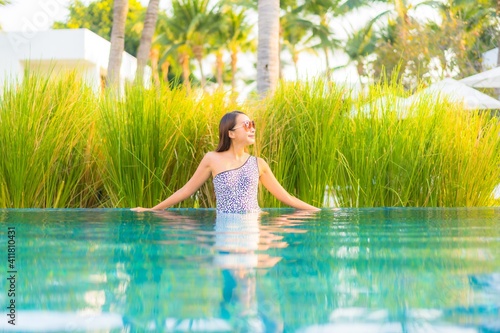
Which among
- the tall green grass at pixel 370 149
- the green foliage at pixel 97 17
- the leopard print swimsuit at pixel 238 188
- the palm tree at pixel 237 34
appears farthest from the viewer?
the green foliage at pixel 97 17

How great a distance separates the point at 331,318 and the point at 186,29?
→ 39204 mm

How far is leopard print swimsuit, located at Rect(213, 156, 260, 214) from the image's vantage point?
5.04 metres

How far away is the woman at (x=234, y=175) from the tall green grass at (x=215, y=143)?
21.8 inches

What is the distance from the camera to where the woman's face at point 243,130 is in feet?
16.2

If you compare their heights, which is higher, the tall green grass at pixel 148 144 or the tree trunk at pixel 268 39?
the tree trunk at pixel 268 39

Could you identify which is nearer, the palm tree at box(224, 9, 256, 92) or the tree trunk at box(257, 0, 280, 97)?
the tree trunk at box(257, 0, 280, 97)

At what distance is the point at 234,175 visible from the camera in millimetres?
5086

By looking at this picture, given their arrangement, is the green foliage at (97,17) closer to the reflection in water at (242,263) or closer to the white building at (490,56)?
the white building at (490,56)

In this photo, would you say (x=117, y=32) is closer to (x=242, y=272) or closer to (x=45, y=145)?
(x=45, y=145)

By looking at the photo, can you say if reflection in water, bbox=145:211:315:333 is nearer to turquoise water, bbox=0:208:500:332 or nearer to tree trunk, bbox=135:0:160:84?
turquoise water, bbox=0:208:500:332

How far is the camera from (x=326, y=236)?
134 inches

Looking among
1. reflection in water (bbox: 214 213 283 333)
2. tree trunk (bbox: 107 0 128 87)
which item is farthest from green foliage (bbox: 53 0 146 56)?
reflection in water (bbox: 214 213 283 333)

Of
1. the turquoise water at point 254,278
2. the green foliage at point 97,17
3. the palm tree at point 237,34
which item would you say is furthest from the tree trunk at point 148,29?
the green foliage at point 97,17

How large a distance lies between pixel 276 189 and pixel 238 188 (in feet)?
0.96
